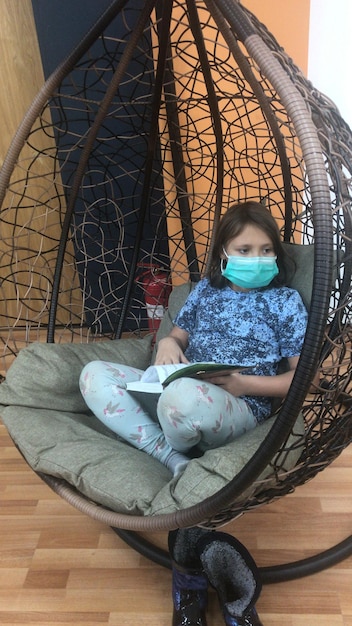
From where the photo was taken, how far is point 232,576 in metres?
1.15

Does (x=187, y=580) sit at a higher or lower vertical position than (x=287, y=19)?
lower

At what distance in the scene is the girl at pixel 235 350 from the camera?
1175mm

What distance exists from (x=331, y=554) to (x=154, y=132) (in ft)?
3.76

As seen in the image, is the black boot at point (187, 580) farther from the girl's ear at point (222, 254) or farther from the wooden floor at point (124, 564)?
the girl's ear at point (222, 254)

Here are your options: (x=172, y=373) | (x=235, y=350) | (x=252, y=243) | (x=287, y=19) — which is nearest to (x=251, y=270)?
(x=252, y=243)

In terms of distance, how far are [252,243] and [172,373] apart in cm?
36

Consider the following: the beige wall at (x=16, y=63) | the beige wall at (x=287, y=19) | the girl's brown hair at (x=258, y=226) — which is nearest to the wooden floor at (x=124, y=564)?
the girl's brown hair at (x=258, y=226)

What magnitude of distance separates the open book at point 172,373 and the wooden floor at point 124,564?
0.46 meters

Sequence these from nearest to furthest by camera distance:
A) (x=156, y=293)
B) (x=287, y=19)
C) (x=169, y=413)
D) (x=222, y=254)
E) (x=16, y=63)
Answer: (x=169, y=413)
(x=222, y=254)
(x=287, y=19)
(x=156, y=293)
(x=16, y=63)

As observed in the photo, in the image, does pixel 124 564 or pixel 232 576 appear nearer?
pixel 232 576

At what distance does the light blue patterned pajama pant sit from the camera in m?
1.10

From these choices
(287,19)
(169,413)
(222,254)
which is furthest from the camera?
(287,19)

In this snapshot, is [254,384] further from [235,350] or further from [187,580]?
[187,580]

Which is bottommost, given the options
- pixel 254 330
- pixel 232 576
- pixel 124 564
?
pixel 124 564
